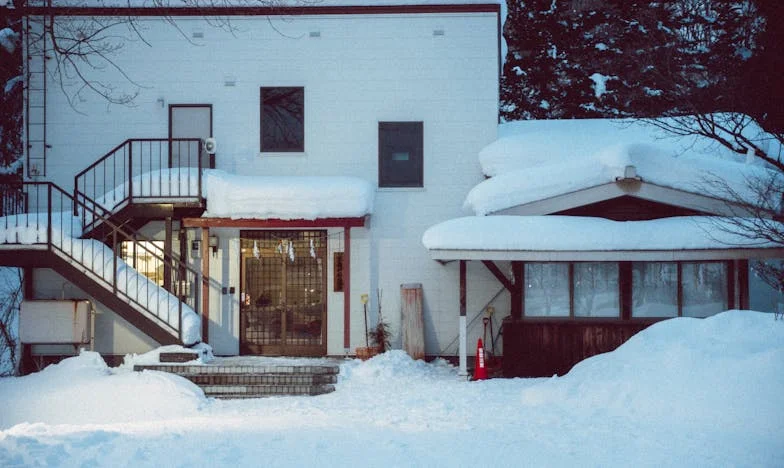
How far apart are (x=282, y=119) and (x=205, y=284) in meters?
3.67

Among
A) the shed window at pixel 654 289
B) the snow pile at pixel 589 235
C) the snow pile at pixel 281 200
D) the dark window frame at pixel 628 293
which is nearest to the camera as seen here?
the snow pile at pixel 589 235

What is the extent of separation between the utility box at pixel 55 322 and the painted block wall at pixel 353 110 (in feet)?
8.13

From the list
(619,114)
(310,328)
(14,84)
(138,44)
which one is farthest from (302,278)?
(619,114)

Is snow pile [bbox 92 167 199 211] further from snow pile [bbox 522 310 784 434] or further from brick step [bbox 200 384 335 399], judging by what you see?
snow pile [bbox 522 310 784 434]

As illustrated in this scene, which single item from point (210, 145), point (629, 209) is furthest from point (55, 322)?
point (629, 209)

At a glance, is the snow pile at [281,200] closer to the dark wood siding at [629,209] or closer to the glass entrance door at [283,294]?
the glass entrance door at [283,294]

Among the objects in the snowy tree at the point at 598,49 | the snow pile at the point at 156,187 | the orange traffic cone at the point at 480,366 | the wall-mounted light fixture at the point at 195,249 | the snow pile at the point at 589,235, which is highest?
the snowy tree at the point at 598,49

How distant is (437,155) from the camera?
49.8 feet

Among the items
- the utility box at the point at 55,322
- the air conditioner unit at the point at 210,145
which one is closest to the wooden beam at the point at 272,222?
the air conditioner unit at the point at 210,145

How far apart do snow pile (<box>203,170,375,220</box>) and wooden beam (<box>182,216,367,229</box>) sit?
8 cm

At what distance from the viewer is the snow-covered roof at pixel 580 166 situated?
1274 centimetres

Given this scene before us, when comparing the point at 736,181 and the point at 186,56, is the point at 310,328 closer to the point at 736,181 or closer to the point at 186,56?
the point at 186,56

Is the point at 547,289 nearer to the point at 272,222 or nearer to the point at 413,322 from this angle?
the point at 413,322

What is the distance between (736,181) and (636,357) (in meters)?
4.23
